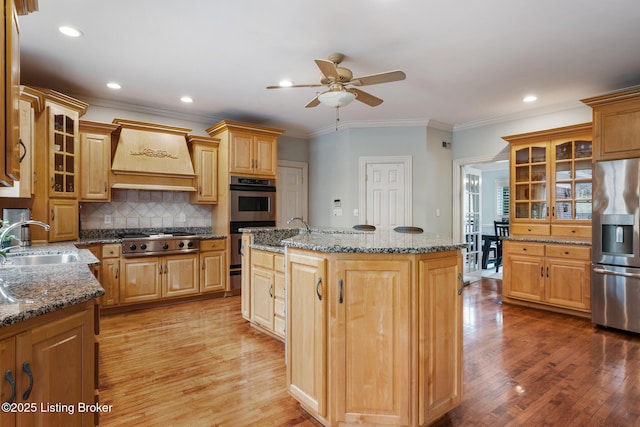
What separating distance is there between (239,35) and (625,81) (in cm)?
405

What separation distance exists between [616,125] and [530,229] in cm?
157

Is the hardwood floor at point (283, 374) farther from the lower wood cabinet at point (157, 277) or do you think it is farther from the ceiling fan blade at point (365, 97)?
the ceiling fan blade at point (365, 97)

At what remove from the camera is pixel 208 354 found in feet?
9.66

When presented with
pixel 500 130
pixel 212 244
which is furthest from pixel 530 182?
pixel 212 244

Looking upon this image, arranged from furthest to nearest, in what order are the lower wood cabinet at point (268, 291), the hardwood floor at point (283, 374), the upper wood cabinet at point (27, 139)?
the lower wood cabinet at point (268, 291) → the upper wood cabinet at point (27, 139) → the hardwood floor at point (283, 374)

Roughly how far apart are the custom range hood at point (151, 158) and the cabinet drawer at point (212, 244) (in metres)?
0.77

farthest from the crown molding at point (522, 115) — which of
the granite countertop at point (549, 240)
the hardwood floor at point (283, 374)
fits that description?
the hardwood floor at point (283, 374)

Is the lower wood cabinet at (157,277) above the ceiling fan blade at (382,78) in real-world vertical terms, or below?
below

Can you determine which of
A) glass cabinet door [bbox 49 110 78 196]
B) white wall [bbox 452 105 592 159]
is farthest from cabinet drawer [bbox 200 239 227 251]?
white wall [bbox 452 105 592 159]

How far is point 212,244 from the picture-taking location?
478 cm

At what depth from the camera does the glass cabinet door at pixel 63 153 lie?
11.8ft

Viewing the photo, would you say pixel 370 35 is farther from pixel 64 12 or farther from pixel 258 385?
pixel 258 385

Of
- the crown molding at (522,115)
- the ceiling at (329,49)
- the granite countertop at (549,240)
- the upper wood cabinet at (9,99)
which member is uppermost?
the ceiling at (329,49)

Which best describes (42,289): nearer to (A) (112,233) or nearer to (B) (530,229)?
(A) (112,233)
